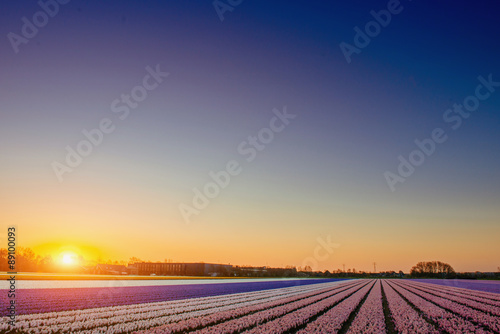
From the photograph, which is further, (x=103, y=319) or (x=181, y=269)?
(x=181, y=269)

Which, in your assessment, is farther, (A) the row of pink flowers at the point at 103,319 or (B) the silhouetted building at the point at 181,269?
(B) the silhouetted building at the point at 181,269

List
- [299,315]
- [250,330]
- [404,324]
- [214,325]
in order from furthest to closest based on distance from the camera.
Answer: [299,315] → [404,324] → [214,325] → [250,330]

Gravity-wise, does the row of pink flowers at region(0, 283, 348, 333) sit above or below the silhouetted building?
below

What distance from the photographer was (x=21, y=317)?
54.1 feet

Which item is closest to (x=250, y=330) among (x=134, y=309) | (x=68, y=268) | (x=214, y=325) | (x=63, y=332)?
(x=214, y=325)

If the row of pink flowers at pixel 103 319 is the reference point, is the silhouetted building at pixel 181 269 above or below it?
above

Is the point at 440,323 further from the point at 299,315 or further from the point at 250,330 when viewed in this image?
the point at 250,330

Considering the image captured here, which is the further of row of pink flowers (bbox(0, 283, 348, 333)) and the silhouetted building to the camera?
the silhouetted building

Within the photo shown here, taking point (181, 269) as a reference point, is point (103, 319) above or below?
below

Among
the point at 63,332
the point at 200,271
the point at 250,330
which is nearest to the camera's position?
the point at 63,332

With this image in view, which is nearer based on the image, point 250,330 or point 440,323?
point 250,330

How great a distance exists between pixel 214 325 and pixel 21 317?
8755mm

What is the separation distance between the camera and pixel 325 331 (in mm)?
15062

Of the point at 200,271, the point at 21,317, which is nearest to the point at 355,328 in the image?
the point at 21,317
